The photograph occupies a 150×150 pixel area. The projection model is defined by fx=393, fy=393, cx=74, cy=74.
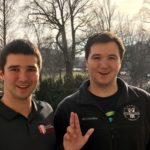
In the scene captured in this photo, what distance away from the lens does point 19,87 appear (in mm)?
3607

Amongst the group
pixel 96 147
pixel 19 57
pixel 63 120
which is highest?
pixel 19 57

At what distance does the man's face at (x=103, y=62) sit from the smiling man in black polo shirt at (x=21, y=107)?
612mm

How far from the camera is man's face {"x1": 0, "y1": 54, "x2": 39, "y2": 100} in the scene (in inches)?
142

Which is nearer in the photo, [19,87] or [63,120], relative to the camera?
[19,87]

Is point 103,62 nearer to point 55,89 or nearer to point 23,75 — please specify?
point 23,75

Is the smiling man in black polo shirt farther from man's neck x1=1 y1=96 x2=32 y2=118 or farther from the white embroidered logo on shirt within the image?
the white embroidered logo on shirt

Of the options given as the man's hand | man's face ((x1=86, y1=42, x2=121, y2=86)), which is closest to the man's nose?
the man's hand

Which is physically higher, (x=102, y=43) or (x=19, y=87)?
(x=102, y=43)

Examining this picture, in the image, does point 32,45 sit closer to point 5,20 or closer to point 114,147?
point 114,147

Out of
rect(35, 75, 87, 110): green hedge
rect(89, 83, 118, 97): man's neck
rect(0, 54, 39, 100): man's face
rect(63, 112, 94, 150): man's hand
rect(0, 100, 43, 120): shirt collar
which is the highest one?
rect(0, 54, 39, 100): man's face

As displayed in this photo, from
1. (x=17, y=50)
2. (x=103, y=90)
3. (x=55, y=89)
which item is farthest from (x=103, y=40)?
(x=55, y=89)

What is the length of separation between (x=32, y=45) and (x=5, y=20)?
24.2m

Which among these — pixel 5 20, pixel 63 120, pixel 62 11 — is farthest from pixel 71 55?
pixel 63 120

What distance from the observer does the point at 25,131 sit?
3523 mm
